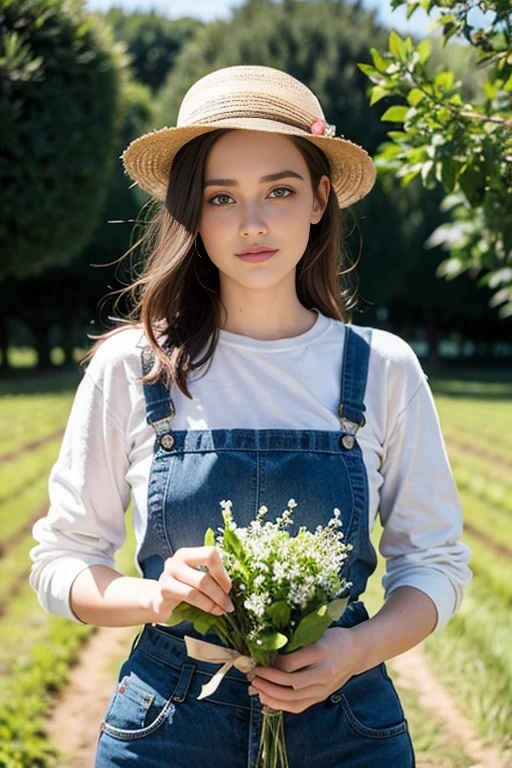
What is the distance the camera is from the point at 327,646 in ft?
5.96

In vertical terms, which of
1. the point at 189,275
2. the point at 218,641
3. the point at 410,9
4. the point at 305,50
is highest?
the point at 305,50

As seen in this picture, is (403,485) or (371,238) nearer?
(403,485)

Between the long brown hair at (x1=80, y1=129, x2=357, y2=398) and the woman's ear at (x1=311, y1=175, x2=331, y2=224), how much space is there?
2 centimetres

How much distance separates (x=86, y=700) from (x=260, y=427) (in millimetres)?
3117

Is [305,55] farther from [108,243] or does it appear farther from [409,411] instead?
[409,411]

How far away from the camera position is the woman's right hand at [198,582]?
5.65ft

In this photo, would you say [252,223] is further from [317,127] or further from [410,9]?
[410,9]

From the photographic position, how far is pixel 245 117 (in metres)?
2.14

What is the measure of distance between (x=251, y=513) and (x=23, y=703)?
2.92 meters

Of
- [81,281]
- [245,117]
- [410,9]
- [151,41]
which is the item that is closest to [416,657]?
[410,9]

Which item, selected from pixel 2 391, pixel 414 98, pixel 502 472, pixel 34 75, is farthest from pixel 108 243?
pixel 414 98

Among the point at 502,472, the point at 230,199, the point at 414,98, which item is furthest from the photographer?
the point at 502,472

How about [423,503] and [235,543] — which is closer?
[235,543]

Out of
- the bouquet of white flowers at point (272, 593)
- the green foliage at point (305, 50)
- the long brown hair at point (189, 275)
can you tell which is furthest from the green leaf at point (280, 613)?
the green foliage at point (305, 50)
